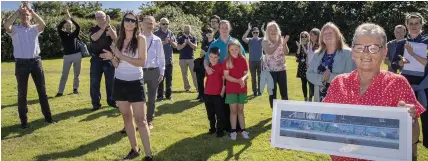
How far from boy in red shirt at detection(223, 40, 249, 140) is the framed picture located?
346 cm

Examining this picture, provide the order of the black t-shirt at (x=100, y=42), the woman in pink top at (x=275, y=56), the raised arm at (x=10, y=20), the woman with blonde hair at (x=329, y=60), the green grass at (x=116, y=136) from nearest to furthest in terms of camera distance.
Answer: the woman with blonde hair at (x=329, y=60)
the green grass at (x=116, y=136)
the raised arm at (x=10, y=20)
the woman in pink top at (x=275, y=56)
the black t-shirt at (x=100, y=42)

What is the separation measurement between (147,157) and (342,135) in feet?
10.6

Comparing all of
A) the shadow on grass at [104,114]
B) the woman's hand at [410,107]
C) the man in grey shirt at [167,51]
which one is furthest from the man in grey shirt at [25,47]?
the woman's hand at [410,107]

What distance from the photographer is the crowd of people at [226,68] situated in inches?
96.8

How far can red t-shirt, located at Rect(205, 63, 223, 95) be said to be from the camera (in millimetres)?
6242

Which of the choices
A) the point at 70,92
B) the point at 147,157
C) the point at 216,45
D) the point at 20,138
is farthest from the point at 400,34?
the point at 70,92

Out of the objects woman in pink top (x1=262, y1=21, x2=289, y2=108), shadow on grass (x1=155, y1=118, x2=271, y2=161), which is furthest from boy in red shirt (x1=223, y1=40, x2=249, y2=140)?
woman in pink top (x1=262, y1=21, x2=289, y2=108)

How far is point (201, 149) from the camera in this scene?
5.67 m

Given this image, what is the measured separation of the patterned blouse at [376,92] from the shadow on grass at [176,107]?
5.79 m

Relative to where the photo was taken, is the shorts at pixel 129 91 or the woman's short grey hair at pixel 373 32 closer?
the woman's short grey hair at pixel 373 32

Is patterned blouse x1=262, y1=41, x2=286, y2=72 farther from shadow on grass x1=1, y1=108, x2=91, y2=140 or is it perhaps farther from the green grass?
shadow on grass x1=1, y1=108, x2=91, y2=140

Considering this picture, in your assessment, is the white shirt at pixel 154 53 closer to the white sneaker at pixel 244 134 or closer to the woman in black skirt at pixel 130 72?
the woman in black skirt at pixel 130 72

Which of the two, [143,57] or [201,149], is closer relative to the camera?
[143,57]

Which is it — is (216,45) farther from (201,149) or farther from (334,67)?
(334,67)
